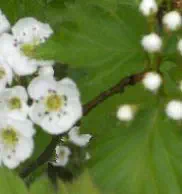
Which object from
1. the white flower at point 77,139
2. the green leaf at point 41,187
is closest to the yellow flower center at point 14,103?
the green leaf at point 41,187

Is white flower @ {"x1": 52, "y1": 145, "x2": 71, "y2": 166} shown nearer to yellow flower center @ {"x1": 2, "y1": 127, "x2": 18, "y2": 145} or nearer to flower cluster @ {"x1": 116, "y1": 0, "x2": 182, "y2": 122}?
yellow flower center @ {"x1": 2, "y1": 127, "x2": 18, "y2": 145}

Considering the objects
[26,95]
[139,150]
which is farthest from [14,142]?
[139,150]

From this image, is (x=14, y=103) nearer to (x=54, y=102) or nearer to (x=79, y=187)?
(x=54, y=102)

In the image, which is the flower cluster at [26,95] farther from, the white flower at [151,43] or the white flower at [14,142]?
the white flower at [151,43]

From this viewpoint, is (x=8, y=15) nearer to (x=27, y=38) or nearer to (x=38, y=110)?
(x=27, y=38)

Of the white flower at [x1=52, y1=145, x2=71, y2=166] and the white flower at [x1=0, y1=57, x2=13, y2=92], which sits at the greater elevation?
the white flower at [x1=0, y1=57, x2=13, y2=92]

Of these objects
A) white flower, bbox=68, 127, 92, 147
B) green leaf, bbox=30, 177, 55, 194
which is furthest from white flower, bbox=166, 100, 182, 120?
white flower, bbox=68, 127, 92, 147
